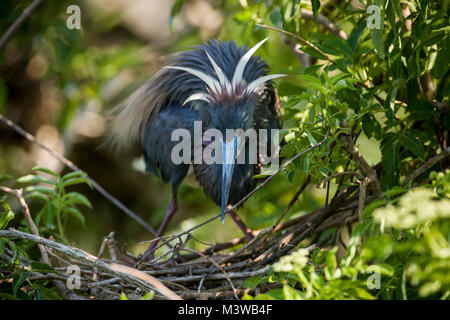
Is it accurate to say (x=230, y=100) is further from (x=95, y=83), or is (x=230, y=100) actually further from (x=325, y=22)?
(x=95, y=83)

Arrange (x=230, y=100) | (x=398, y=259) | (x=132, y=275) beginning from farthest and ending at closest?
(x=230, y=100) < (x=132, y=275) < (x=398, y=259)

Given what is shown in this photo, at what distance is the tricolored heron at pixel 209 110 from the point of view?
2.71 meters

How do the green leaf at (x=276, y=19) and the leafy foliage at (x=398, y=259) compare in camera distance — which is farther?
the green leaf at (x=276, y=19)

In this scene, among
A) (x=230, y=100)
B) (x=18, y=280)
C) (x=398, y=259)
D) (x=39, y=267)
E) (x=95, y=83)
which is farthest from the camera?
(x=95, y=83)

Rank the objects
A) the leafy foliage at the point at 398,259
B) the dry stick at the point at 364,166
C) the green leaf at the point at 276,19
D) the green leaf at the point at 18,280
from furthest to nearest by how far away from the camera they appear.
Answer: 1. the green leaf at the point at 276,19
2. the dry stick at the point at 364,166
3. the green leaf at the point at 18,280
4. the leafy foliage at the point at 398,259

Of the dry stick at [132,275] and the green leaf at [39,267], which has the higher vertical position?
the green leaf at [39,267]

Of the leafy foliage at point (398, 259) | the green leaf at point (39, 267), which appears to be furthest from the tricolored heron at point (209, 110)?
the leafy foliage at point (398, 259)

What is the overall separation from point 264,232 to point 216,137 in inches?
25.1

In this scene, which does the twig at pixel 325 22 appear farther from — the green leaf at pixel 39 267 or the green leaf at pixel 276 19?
the green leaf at pixel 39 267

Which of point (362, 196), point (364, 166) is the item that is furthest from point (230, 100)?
point (362, 196)

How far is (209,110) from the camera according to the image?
2807 millimetres

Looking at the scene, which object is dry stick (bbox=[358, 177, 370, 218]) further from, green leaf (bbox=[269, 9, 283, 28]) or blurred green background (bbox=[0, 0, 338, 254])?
blurred green background (bbox=[0, 0, 338, 254])

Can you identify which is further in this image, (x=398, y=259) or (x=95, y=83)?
(x=95, y=83)
